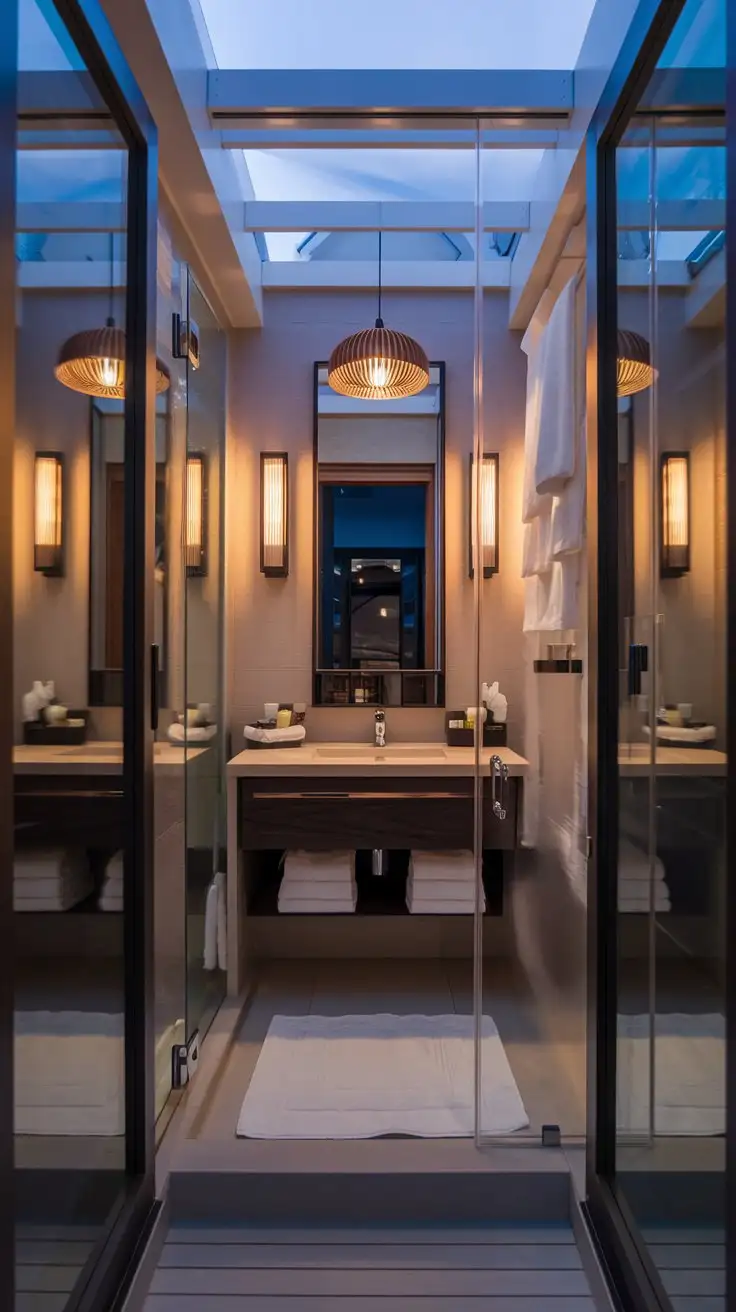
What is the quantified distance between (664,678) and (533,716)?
42.4 inches

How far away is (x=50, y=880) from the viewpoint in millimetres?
1092

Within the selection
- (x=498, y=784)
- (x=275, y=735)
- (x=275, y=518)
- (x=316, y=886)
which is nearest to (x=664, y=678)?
(x=498, y=784)

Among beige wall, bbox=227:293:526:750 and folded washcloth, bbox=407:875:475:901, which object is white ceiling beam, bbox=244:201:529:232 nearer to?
beige wall, bbox=227:293:526:750

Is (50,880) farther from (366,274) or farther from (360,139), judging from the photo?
(366,274)

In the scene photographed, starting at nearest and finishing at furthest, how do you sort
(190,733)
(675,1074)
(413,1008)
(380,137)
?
(675,1074) → (380,137) → (190,733) → (413,1008)

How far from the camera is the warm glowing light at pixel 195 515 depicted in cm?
214

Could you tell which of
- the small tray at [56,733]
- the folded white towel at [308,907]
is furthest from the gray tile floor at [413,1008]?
the small tray at [56,733]

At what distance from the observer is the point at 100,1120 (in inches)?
51.4

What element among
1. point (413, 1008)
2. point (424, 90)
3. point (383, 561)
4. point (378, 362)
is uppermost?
point (424, 90)

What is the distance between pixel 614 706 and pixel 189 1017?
1500mm

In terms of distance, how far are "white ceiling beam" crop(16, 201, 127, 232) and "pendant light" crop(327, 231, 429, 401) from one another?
4.29 ft

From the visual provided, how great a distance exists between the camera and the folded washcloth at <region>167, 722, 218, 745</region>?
196 centimetres

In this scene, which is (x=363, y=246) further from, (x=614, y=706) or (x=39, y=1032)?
(x=39, y=1032)

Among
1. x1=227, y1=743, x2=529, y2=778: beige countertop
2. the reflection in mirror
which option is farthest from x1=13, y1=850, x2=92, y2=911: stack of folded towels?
x1=227, y1=743, x2=529, y2=778: beige countertop
